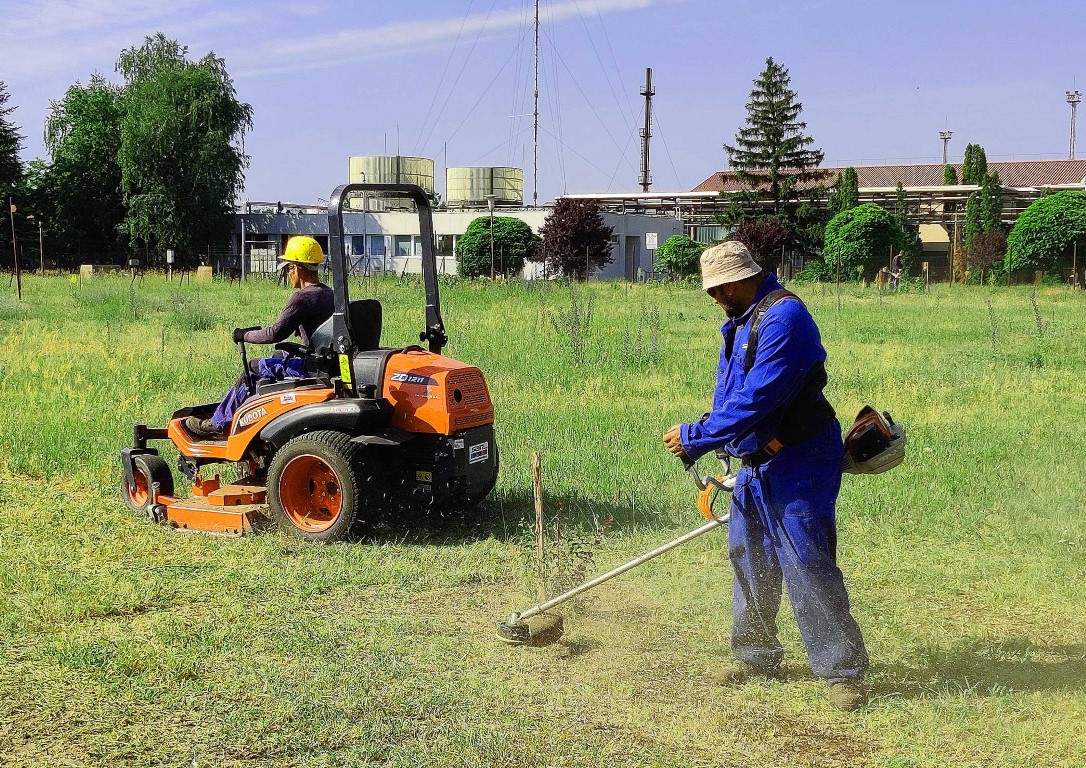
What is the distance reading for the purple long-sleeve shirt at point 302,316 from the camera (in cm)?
738

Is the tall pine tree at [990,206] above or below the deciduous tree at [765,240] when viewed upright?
above

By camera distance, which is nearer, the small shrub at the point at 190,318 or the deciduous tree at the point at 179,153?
the small shrub at the point at 190,318

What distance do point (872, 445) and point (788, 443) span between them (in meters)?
0.41

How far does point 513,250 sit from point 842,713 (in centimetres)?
4432

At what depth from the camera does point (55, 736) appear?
14.4 ft

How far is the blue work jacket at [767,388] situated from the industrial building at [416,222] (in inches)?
1857

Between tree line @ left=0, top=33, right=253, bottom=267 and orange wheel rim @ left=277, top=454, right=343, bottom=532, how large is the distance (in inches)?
2028

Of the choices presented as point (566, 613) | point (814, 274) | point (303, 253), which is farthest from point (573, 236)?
point (566, 613)

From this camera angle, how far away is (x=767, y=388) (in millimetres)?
4605

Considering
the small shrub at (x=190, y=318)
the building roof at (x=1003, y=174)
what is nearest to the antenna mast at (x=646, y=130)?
the building roof at (x=1003, y=174)

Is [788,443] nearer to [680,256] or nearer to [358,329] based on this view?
[358,329]

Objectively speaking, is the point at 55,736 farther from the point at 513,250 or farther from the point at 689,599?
the point at 513,250

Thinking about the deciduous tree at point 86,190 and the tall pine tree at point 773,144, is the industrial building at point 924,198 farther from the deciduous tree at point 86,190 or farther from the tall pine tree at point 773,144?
the deciduous tree at point 86,190

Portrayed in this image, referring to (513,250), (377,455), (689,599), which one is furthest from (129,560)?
(513,250)
